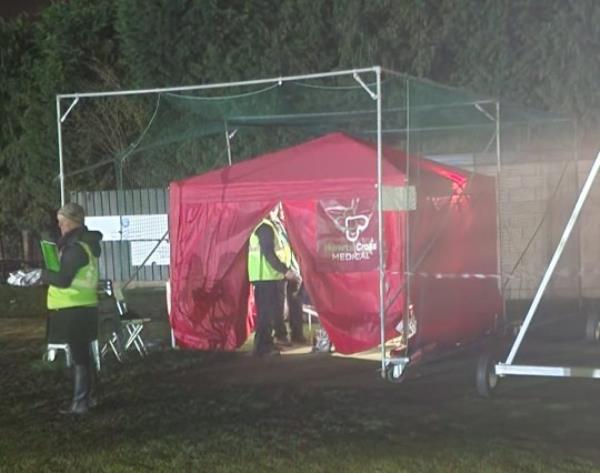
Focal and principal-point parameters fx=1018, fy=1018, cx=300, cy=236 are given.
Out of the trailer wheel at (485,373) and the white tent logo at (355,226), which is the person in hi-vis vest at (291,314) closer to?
the white tent logo at (355,226)

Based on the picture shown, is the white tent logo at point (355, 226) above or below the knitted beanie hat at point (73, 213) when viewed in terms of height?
below

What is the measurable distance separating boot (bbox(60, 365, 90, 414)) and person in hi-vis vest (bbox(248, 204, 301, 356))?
3.66 m

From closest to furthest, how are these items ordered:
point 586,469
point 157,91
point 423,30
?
point 586,469
point 157,91
point 423,30

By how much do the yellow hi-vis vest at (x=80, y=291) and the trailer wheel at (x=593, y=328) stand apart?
6799mm

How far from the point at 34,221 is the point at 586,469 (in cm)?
2706

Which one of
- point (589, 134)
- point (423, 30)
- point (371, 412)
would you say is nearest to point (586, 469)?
point (371, 412)

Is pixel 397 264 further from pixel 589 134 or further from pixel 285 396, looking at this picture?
pixel 589 134

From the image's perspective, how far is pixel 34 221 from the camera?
31781 millimetres

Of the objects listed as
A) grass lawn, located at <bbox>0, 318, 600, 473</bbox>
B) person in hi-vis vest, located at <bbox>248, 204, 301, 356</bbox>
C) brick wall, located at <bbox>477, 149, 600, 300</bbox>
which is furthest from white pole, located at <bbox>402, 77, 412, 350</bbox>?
brick wall, located at <bbox>477, 149, 600, 300</bbox>

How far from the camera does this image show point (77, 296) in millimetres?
8727

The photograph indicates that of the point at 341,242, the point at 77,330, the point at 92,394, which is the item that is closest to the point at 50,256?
the point at 77,330

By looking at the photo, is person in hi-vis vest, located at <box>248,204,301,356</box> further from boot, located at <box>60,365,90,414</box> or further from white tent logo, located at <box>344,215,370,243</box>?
boot, located at <box>60,365,90,414</box>

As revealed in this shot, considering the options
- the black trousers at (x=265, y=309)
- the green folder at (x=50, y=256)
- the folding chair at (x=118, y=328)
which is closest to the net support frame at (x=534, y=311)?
the black trousers at (x=265, y=309)

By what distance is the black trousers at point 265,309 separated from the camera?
12.3 meters
